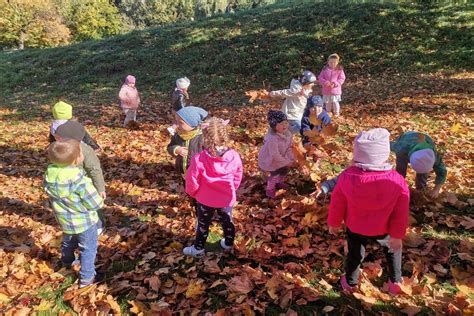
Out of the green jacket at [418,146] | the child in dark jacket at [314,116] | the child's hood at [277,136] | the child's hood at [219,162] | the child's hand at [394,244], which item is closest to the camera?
the child's hand at [394,244]

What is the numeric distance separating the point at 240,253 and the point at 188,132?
1567mm

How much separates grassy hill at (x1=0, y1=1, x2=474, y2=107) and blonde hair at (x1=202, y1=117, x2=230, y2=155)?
12.9m

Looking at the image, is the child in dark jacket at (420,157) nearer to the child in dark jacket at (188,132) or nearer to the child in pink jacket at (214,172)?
the child in pink jacket at (214,172)

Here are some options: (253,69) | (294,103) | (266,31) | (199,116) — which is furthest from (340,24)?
(199,116)

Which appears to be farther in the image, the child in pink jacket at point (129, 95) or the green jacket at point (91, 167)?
the child in pink jacket at point (129, 95)

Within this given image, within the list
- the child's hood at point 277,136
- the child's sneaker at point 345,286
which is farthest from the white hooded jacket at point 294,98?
the child's sneaker at point 345,286

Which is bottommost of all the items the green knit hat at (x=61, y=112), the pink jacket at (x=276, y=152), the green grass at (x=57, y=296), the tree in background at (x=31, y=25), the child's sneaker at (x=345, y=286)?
the green grass at (x=57, y=296)

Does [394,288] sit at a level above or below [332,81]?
below

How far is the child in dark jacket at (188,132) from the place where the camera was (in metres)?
4.32

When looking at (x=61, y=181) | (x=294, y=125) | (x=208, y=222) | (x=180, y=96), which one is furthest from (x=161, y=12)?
(x=61, y=181)

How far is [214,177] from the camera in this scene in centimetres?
373

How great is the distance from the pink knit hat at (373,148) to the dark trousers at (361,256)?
680 mm

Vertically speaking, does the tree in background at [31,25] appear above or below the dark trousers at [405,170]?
above

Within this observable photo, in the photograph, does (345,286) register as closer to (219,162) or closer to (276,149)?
(219,162)
